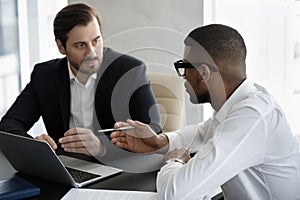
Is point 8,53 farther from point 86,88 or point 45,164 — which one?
point 45,164

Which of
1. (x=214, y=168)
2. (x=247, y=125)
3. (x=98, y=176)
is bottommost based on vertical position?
(x=98, y=176)

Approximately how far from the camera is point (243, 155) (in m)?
1.31

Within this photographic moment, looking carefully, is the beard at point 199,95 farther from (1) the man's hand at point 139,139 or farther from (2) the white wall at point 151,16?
(2) the white wall at point 151,16

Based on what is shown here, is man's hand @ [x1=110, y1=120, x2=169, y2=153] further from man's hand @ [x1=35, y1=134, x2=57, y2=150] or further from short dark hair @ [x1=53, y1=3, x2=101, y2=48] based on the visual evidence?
short dark hair @ [x1=53, y1=3, x2=101, y2=48]

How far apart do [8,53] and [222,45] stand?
7.43 feet

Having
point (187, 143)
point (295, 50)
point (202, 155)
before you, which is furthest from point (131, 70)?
point (295, 50)

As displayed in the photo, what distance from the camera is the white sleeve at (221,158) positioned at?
1.28 meters

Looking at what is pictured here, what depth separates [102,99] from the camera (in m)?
2.13

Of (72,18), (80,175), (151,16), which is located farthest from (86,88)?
(151,16)

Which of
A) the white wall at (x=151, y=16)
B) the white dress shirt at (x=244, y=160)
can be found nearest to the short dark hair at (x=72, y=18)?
→ the white wall at (x=151, y=16)

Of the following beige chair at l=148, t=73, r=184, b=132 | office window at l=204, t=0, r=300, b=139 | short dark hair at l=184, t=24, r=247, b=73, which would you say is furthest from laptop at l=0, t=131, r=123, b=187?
office window at l=204, t=0, r=300, b=139

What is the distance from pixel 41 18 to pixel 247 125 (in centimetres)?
252

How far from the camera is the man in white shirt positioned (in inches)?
50.8

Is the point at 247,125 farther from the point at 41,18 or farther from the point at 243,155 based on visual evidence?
the point at 41,18
